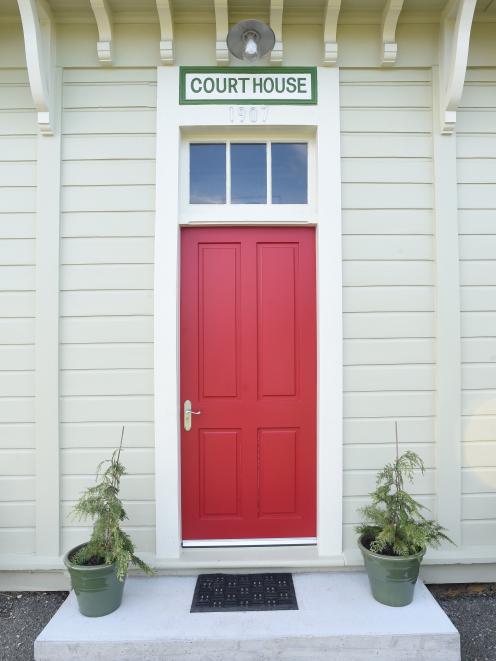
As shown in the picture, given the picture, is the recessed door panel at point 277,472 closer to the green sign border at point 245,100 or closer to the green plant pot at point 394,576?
the green plant pot at point 394,576

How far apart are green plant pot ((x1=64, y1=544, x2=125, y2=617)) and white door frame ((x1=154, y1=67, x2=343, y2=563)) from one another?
45 cm

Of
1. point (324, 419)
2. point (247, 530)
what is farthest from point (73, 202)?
point (247, 530)

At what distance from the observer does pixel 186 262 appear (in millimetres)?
3049

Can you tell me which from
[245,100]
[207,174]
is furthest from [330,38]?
[207,174]

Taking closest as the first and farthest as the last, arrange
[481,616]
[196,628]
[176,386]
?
[196,628] → [481,616] → [176,386]

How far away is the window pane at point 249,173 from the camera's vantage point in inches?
121

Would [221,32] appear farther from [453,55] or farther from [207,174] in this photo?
[453,55]

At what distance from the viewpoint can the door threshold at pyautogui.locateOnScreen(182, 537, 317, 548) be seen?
9.91 feet

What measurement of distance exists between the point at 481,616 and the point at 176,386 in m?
2.35

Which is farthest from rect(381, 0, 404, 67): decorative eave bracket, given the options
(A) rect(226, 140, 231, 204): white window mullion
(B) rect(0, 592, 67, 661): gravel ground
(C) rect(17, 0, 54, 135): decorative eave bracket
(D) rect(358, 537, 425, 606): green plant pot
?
(B) rect(0, 592, 67, 661): gravel ground

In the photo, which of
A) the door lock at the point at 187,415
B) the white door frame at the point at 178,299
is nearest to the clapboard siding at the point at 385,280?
the white door frame at the point at 178,299

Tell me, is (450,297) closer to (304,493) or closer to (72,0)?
(304,493)

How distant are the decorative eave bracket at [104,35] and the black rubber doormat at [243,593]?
3422 mm

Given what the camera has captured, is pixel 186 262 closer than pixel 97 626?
No
